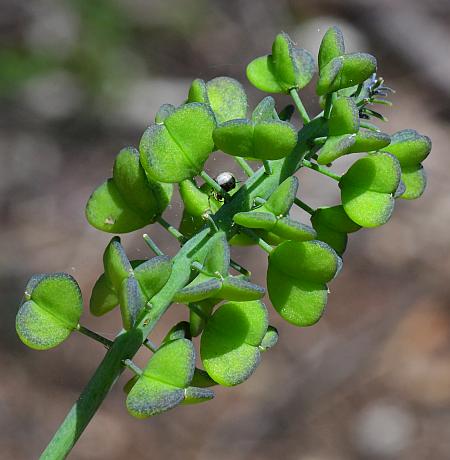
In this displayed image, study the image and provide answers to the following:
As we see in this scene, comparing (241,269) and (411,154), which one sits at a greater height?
(411,154)

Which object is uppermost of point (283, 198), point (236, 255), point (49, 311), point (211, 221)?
point (283, 198)

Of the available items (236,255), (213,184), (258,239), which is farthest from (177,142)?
(236,255)

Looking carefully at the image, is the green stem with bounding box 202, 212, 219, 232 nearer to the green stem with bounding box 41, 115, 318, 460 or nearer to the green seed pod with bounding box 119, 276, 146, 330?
the green stem with bounding box 41, 115, 318, 460

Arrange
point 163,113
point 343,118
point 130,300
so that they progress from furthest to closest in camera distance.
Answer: point 163,113, point 343,118, point 130,300

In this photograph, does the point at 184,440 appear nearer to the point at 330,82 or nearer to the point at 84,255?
the point at 84,255

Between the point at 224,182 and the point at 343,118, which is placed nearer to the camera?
the point at 343,118

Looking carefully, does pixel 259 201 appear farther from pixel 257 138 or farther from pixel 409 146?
pixel 409 146
